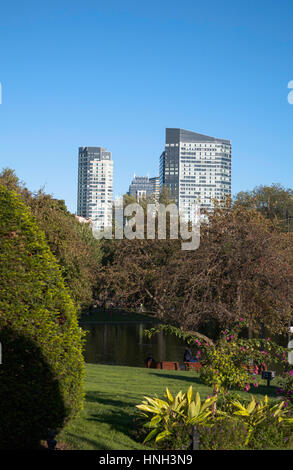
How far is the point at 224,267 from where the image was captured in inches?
617

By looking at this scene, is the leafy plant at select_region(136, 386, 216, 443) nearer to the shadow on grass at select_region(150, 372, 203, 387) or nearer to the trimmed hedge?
the trimmed hedge

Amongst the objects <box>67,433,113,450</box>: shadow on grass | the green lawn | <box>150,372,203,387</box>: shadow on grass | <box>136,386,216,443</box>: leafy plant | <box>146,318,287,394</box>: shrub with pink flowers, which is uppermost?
<box>146,318,287,394</box>: shrub with pink flowers

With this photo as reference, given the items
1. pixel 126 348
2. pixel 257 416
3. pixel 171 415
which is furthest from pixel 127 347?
pixel 171 415

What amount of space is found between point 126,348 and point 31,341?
2687 cm

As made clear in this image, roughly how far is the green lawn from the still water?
160 inches

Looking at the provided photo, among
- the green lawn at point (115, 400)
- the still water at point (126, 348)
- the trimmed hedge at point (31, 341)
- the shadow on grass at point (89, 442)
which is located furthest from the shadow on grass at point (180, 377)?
the trimmed hedge at point (31, 341)

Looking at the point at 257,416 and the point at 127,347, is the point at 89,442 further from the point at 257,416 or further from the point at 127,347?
the point at 127,347

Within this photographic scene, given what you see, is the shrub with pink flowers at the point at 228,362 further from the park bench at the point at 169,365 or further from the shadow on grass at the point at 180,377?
the park bench at the point at 169,365

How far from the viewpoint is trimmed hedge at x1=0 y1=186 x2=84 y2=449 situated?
267 inches

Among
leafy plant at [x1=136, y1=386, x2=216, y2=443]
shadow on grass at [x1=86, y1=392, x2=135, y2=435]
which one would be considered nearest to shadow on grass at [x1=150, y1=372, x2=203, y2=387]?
shadow on grass at [x1=86, y1=392, x2=135, y2=435]

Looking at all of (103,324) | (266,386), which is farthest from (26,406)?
(103,324)

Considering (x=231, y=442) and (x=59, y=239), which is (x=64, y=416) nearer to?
(x=231, y=442)

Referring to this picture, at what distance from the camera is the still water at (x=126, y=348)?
1089 inches
